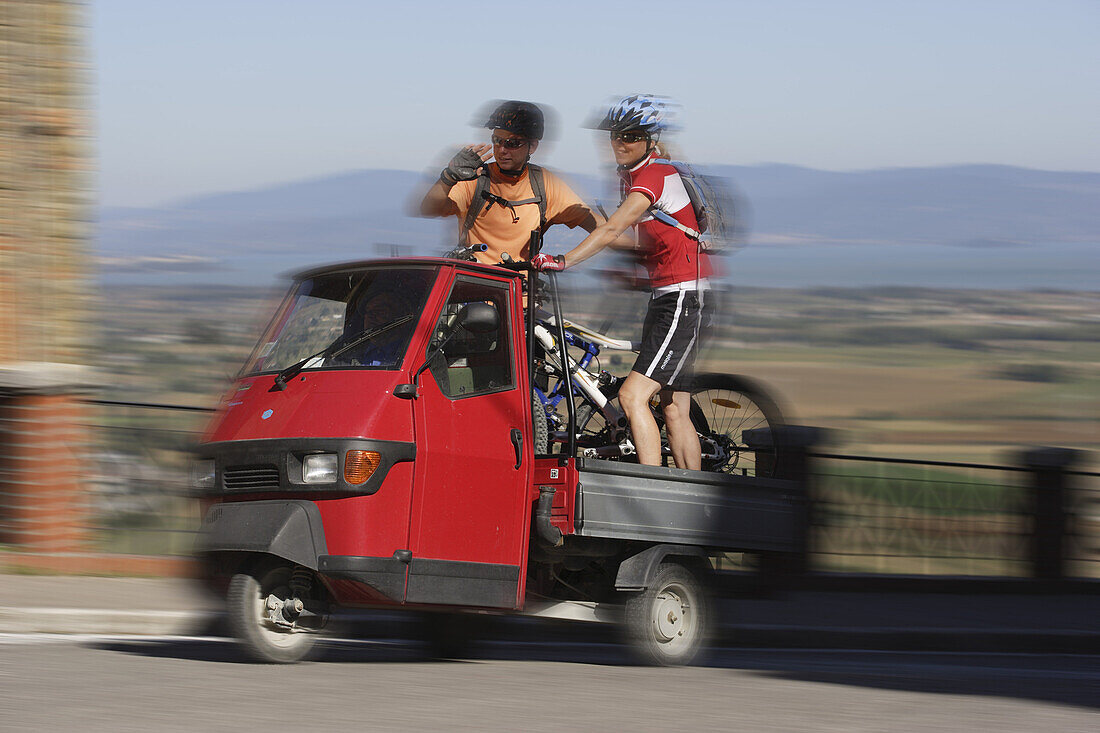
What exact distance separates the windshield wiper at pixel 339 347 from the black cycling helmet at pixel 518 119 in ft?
5.75

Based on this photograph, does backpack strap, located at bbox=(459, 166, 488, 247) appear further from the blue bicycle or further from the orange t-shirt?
the blue bicycle

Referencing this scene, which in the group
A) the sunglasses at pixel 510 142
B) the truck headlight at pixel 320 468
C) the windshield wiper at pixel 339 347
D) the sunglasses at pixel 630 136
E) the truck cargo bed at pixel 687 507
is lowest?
the truck cargo bed at pixel 687 507

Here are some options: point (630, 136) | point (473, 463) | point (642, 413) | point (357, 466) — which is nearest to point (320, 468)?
point (357, 466)

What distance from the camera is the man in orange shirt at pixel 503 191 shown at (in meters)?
8.68

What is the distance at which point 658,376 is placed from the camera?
8594 mm

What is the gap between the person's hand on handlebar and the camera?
813 cm

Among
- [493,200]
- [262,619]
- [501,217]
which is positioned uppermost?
[493,200]

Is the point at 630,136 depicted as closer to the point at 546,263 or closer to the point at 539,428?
the point at 546,263

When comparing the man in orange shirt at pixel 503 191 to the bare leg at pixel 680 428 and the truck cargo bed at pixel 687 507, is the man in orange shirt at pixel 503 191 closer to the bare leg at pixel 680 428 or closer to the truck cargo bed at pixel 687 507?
the bare leg at pixel 680 428

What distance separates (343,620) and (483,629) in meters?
1.07

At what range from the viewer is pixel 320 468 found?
7.02m

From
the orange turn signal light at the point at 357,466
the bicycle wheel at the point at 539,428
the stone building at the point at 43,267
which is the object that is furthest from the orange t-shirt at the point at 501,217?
the stone building at the point at 43,267

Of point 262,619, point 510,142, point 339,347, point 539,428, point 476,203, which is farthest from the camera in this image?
point 476,203

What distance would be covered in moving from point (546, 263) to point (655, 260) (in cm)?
92
